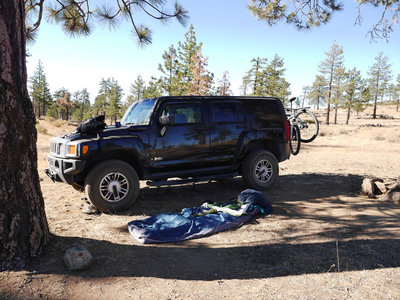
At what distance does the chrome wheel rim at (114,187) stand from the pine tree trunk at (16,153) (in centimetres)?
171

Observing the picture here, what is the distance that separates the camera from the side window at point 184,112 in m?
6.03

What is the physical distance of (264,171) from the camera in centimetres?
707

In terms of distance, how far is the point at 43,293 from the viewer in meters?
2.81

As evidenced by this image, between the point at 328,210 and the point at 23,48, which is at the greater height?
the point at 23,48

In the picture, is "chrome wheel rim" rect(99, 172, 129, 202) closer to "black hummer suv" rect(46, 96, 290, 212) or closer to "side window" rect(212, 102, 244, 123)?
"black hummer suv" rect(46, 96, 290, 212)

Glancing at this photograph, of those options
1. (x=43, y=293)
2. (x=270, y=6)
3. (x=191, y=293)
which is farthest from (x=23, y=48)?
(x=270, y=6)

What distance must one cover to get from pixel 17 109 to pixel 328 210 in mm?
5476

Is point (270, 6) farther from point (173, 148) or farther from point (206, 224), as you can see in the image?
point (206, 224)

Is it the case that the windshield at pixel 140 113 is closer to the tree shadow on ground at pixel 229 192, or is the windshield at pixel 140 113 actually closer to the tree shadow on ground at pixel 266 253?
the tree shadow on ground at pixel 229 192

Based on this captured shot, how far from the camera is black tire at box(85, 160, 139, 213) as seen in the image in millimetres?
5160

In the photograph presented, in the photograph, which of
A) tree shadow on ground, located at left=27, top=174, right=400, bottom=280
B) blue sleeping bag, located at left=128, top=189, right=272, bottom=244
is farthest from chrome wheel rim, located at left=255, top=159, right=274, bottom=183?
blue sleeping bag, located at left=128, top=189, right=272, bottom=244

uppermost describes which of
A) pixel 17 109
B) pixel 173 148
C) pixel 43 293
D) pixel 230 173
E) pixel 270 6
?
pixel 270 6

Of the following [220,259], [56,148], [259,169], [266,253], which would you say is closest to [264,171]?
[259,169]

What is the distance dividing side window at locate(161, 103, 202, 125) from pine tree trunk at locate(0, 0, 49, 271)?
2.90 m
